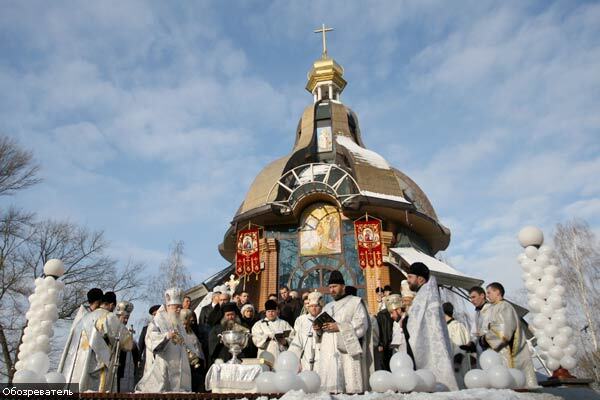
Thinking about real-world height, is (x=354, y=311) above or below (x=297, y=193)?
below

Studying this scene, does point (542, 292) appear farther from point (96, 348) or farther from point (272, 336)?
point (96, 348)

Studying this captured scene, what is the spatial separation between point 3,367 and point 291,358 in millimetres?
16546

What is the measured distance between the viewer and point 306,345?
614 cm

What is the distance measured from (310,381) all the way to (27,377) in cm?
299

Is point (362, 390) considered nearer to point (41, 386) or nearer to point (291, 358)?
point (291, 358)

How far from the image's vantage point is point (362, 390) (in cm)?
565

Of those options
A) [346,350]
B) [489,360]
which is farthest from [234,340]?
[489,360]

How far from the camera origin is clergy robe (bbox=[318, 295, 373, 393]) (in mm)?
5727

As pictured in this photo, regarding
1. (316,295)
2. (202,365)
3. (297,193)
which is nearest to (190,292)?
(297,193)

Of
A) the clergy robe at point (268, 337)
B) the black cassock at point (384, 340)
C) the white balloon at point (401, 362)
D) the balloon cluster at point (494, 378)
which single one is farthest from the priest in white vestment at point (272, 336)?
the balloon cluster at point (494, 378)

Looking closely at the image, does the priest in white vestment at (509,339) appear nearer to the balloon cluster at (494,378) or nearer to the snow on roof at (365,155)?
the balloon cluster at (494,378)

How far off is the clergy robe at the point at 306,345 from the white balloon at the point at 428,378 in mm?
1429

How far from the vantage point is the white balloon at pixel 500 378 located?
5125 millimetres

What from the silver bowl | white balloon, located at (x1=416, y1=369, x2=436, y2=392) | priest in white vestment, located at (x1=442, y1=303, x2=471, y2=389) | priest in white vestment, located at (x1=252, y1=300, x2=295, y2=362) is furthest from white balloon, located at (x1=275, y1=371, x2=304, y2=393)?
priest in white vestment, located at (x1=252, y1=300, x2=295, y2=362)
